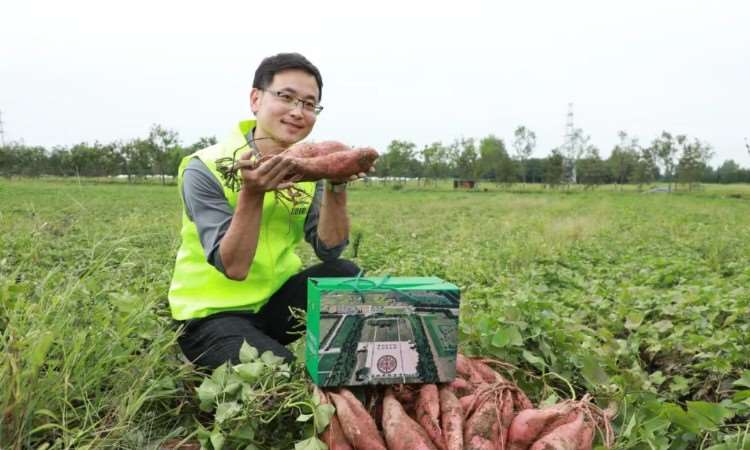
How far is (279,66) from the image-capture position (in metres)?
2.25

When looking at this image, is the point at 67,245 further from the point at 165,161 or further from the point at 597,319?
the point at 165,161

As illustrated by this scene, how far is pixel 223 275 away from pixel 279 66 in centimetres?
81

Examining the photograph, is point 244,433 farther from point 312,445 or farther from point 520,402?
point 520,402

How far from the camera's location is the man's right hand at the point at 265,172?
1.82 meters

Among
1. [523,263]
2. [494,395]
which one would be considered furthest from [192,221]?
[523,263]

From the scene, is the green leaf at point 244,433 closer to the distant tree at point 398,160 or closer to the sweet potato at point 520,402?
the sweet potato at point 520,402

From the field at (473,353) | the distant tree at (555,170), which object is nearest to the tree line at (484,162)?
the distant tree at (555,170)

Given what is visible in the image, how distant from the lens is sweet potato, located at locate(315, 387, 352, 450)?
5.12 feet

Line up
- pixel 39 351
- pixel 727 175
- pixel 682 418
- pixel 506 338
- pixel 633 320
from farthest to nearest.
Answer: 1. pixel 727 175
2. pixel 633 320
3. pixel 506 338
4. pixel 682 418
5. pixel 39 351

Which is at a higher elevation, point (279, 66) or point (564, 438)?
point (279, 66)

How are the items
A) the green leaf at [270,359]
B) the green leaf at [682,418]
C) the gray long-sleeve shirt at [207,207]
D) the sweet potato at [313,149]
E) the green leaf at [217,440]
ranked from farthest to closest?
1. the gray long-sleeve shirt at [207,207]
2. the sweet potato at [313,149]
3. the green leaf at [270,359]
4. the green leaf at [682,418]
5. the green leaf at [217,440]

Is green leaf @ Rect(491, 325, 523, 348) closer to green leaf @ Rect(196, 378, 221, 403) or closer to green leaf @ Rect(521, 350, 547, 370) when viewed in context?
green leaf @ Rect(521, 350, 547, 370)

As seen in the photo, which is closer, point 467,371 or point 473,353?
point 467,371

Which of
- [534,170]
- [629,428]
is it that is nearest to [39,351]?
[629,428]
